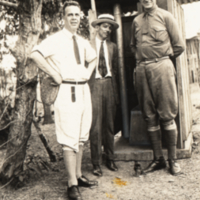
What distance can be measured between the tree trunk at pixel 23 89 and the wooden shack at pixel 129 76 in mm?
957

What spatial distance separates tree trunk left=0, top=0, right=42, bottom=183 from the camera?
3.92 m

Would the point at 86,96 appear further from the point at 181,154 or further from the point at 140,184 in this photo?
the point at 181,154

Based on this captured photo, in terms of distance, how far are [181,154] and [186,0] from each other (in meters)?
2.86

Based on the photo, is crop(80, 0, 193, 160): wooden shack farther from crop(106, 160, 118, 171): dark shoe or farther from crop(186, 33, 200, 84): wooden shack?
crop(186, 33, 200, 84): wooden shack

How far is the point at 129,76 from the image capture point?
557 cm

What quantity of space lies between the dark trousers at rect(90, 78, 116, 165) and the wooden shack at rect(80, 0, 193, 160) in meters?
0.58

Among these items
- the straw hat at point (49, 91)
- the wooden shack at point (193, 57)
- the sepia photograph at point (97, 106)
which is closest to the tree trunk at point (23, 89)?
the sepia photograph at point (97, 106)

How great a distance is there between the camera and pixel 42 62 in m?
Answer: 3.33

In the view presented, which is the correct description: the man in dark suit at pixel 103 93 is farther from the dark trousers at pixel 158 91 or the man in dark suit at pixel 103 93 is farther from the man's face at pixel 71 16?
the man's face at pixel 71 16

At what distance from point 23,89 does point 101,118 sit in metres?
1.20

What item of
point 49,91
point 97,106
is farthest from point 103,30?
point 49,91

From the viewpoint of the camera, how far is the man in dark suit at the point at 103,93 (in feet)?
14.1

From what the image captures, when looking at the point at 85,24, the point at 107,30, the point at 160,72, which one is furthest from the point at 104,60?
the point at 85,24

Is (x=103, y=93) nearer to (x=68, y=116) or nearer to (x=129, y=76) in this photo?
(x=68, y=116)
